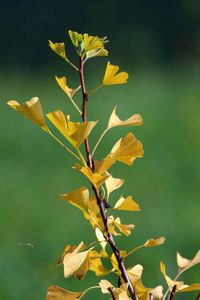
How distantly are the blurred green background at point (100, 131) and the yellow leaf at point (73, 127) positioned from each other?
1437mm

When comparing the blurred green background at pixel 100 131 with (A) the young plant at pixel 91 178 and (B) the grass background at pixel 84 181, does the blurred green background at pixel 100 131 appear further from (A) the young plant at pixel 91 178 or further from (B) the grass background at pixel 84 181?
(A) the young plant at pixel 91 178

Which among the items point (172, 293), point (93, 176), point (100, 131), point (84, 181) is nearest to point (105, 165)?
point (93, 176)

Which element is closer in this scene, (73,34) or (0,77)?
(73,34)

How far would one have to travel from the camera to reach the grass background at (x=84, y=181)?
238 centimetres

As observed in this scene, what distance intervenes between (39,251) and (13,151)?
1050 mm

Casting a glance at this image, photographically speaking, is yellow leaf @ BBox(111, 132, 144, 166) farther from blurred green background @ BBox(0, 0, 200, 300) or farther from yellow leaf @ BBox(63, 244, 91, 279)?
blurred green background @ BBox(0, 0, 200, 300)

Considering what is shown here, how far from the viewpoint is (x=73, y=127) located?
72 centimetres

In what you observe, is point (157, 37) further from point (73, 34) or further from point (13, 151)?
point (73, 34)

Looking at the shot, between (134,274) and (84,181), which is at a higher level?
(134,274)

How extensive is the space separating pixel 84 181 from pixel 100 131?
0.51m

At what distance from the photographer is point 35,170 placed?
3.33 meters

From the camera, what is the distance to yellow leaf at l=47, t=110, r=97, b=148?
0.71 metres

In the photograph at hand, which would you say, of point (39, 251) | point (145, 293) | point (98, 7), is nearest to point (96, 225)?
point (145, 293)

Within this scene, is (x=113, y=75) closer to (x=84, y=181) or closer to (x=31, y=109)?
(x=31, y=109)
